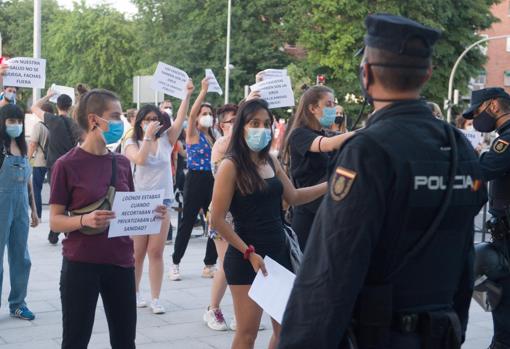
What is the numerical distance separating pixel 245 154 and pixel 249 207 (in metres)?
0.36

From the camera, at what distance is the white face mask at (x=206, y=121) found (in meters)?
9.21

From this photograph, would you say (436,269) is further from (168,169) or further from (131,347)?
(168,169)

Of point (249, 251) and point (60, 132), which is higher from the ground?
point (60, 132)

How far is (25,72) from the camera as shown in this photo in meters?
8.70

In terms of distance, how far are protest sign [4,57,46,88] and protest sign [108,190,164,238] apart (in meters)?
3.86

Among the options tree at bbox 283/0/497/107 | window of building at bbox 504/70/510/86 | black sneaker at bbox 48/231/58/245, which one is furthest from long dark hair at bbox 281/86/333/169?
window of building at bbox 504/70/510/86

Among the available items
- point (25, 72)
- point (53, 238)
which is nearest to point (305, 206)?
point (25, 72)

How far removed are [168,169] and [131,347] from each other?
332 centimetres

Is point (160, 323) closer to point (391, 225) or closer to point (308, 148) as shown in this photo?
point (308, 148)

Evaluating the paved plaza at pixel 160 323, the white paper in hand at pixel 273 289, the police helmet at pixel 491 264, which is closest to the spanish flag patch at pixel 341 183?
the white paper in hand at pixel 273 289

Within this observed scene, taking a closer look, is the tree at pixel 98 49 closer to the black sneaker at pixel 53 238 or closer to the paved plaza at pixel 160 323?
the black sneaker at pixel 53 238

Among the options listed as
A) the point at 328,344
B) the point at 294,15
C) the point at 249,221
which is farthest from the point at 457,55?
the point at 328,344

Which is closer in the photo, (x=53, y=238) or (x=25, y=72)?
(x=25, y=72)

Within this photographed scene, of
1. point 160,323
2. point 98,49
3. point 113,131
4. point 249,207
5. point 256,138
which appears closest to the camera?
point 113,131
